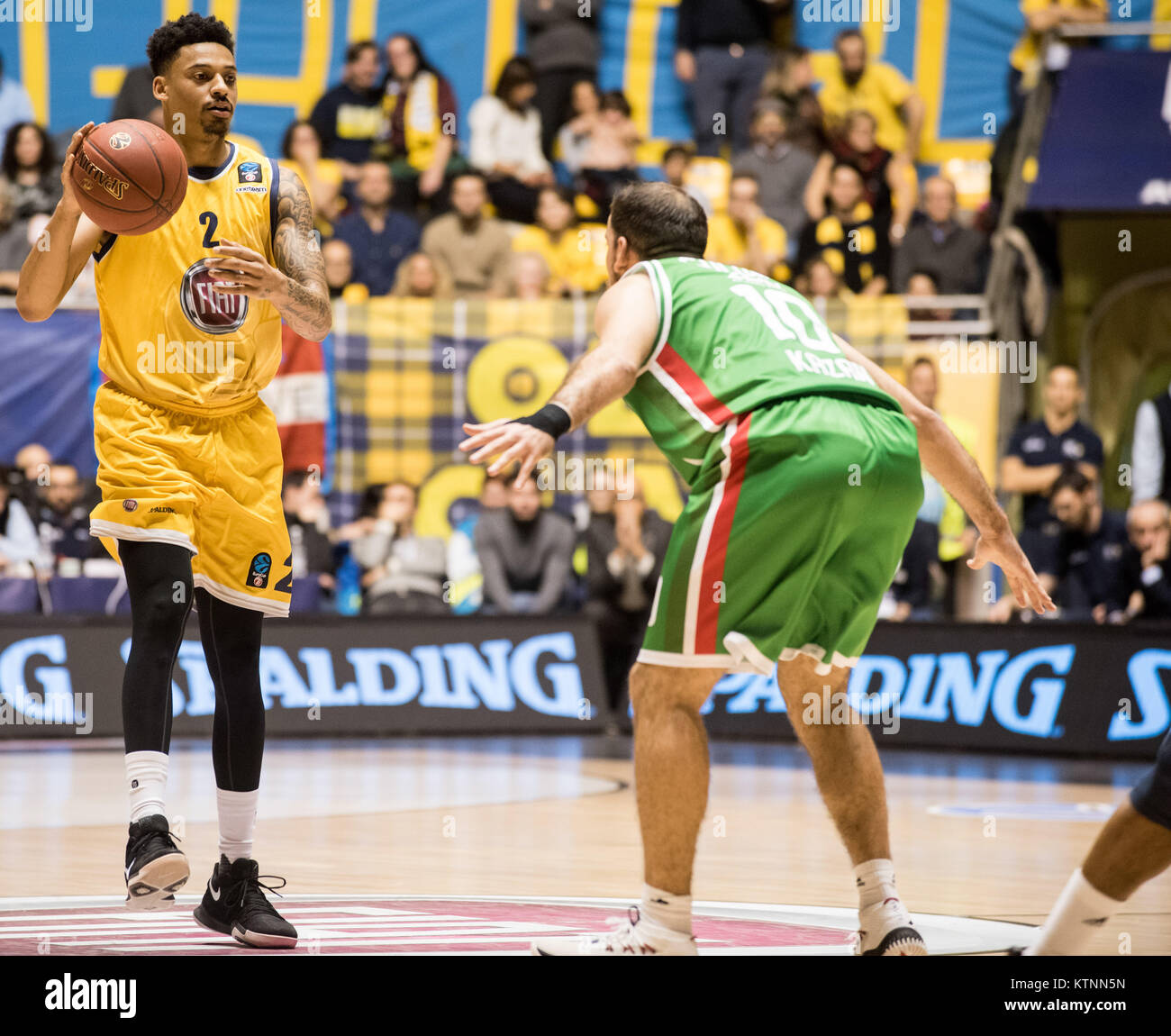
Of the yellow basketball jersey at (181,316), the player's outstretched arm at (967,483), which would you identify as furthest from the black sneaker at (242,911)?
the player's outstretched arm at (967,483)

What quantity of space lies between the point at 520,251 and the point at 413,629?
3.72 m

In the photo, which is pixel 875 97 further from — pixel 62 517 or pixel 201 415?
pixel 201 415

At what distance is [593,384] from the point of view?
4031mm

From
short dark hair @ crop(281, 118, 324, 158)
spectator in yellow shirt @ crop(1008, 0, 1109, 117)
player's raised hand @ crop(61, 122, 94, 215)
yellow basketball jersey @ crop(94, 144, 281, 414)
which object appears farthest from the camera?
short dark hair @ crop(281, 118, 324, 158)

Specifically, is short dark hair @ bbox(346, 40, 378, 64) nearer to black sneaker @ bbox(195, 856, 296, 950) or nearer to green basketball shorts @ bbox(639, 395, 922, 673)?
black sneaker @ bbox(195, 856, 296, 950)

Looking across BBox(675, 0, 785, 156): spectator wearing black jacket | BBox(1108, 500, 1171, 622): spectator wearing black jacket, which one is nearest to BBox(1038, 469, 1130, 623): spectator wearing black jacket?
BBox(1108, 500, 1171, 622): spectator wearing black jacket

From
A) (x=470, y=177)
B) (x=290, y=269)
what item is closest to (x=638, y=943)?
(x=290, y=269)

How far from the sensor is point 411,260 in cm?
1297

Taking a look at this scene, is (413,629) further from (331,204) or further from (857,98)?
(857,98)

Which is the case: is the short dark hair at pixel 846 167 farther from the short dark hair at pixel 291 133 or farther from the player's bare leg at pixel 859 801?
the player's bare leg at pixel 859 801

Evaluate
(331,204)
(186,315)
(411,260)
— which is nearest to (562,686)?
(411,260)

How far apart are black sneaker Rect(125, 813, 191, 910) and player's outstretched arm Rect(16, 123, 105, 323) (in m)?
1.44

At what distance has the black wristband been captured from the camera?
3.83 meters

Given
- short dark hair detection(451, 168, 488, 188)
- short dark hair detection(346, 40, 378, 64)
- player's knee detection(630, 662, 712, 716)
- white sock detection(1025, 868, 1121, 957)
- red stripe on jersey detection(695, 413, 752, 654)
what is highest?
short dark hair detection(346, 40, 378, 64)
